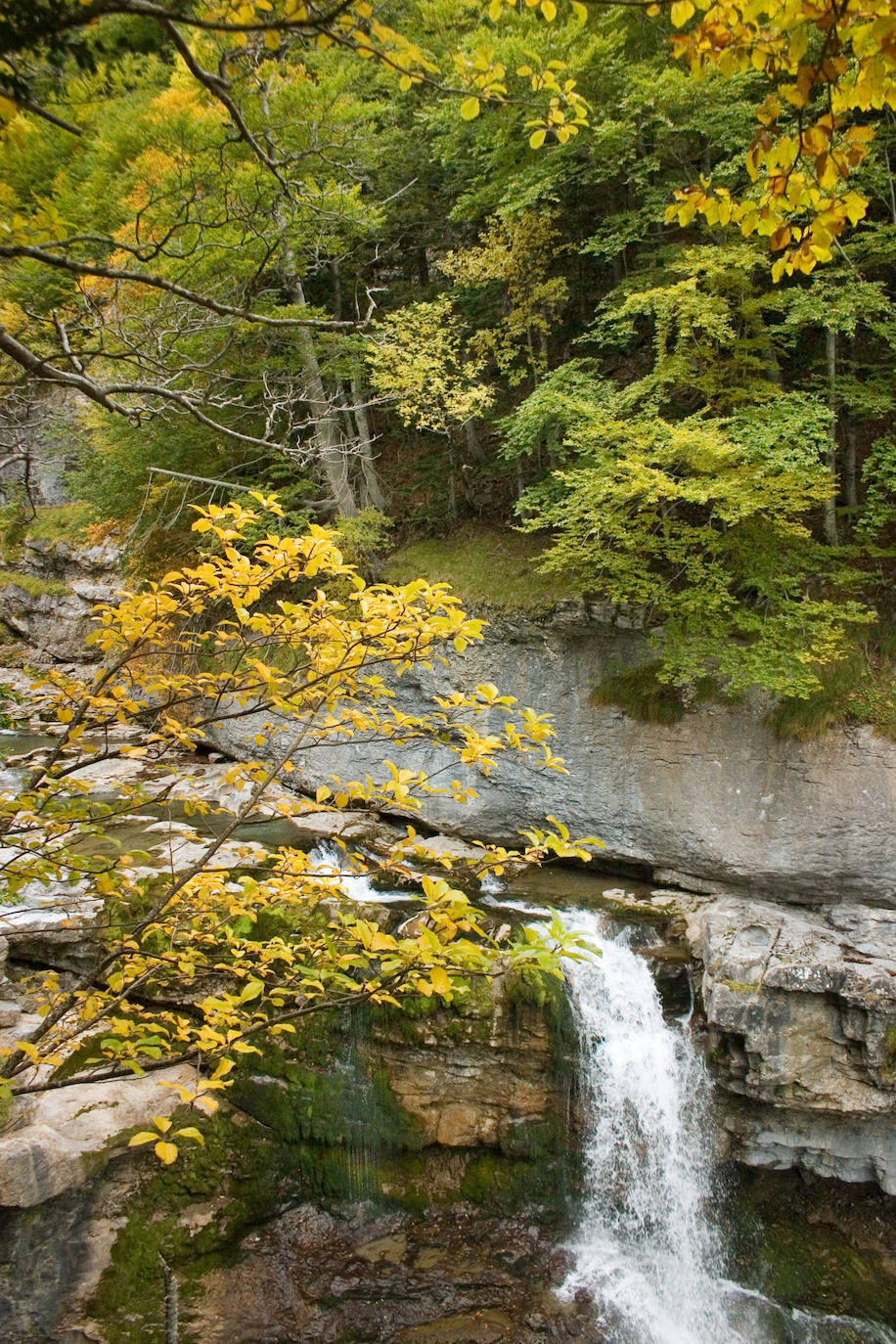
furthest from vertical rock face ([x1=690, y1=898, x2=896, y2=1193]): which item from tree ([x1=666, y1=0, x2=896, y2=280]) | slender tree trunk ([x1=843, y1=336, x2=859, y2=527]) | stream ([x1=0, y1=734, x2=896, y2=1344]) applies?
tree ([x1=666, y1=0, x2=896, y2=280])

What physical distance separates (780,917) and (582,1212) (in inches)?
139

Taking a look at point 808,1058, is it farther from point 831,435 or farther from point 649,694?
point 831,435

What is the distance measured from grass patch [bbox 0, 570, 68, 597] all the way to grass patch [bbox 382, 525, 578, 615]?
10.1 metres

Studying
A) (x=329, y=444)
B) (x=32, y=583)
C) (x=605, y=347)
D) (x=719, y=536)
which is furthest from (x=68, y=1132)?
(x=32, y=583)

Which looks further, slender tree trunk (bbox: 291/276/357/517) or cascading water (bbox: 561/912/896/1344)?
slender tree trunk (bbox: 291/276/357/517)

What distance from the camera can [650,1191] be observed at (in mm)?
7066

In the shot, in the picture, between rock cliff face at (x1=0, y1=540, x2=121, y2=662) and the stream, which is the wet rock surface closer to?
the stream

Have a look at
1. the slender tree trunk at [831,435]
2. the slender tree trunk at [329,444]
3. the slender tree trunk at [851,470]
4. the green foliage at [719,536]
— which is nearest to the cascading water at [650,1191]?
the green foliage at [719,536]

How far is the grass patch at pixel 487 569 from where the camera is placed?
34.9 ft

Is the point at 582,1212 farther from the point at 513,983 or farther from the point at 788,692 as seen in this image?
the point at 788,692

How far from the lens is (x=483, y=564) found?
38.9 ft

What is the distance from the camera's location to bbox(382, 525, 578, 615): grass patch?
419 inches

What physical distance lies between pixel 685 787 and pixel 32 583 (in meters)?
16.7

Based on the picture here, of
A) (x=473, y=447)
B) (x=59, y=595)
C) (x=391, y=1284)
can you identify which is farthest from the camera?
(x=59, y=595)
